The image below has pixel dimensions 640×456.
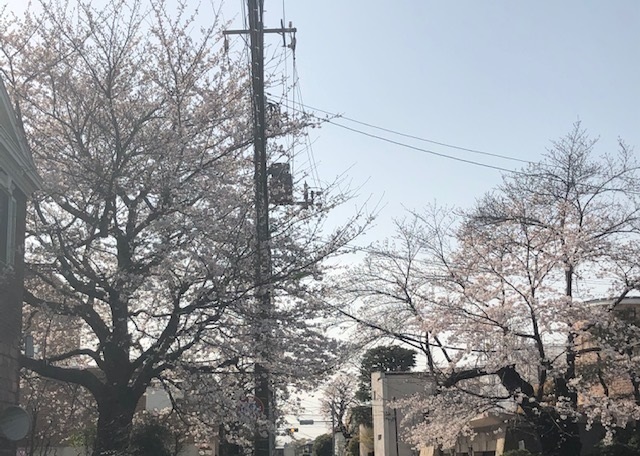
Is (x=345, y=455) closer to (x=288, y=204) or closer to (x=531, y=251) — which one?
(x=531, y=251)

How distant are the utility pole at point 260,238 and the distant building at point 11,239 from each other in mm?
4272

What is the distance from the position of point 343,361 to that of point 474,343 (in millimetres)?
5819

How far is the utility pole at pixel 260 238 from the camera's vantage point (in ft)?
49.7

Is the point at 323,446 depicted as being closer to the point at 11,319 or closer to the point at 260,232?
the point at 260,232

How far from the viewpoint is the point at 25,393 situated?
23234 mm

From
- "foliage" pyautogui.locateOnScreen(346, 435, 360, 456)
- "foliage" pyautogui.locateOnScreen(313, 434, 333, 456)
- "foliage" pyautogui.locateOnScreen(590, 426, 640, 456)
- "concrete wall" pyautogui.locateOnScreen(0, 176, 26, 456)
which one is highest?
"concrete wall" pyautogui.locateOnScreen(0, 176, 26, 456)

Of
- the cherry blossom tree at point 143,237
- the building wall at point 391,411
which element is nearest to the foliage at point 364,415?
the building wall at point 391,411

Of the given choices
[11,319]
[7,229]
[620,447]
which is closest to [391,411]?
[620,447]

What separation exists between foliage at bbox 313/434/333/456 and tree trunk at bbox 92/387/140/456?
252 feet

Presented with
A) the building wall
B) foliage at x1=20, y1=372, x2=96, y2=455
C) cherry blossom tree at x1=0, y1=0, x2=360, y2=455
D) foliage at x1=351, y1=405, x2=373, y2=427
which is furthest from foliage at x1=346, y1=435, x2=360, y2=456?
cherry blossom tree at x1=0, y1=0, x2=360, y2=455

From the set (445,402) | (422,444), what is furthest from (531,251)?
(422,444)

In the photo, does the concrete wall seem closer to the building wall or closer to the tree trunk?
the tree trunk

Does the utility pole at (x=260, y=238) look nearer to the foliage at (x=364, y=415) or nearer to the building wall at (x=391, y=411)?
the building wall at (x=391, y=411)

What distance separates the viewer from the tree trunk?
48.8 ft
